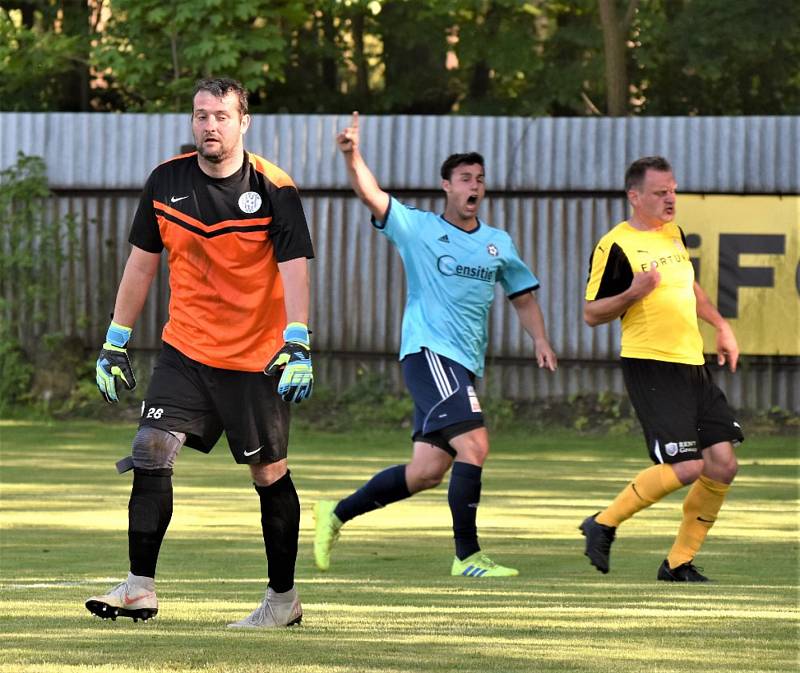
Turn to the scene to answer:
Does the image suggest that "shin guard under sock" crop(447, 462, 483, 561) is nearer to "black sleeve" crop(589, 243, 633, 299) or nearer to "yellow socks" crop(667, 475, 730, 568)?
"yellow socks" crop(667, 475, 730, 568)

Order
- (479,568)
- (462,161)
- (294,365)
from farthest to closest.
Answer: (462,161), (479,568), (294,365)

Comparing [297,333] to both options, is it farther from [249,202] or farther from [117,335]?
[117,335]

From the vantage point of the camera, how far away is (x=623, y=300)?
9703 mm

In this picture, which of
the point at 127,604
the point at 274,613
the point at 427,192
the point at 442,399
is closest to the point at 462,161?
the point at 442,399

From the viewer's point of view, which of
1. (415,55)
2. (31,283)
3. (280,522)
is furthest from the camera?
(415,55)

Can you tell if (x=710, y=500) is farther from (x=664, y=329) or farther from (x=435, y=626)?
(x=435, y=626)

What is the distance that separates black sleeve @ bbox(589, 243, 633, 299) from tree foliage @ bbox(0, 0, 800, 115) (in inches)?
651

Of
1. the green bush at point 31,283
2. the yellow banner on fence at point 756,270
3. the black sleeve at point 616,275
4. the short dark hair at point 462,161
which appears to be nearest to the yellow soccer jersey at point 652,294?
the black sleeve at point 616,275

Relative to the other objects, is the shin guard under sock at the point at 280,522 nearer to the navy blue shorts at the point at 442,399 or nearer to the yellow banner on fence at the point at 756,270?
the navy blue shorts at the point at 442,399

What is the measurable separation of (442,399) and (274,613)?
3219mm

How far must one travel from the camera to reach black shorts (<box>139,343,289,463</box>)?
24.3 ft

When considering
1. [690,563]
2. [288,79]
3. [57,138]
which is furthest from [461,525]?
[288,79]

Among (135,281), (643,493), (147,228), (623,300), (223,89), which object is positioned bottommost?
(643,493)

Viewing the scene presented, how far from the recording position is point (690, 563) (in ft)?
32.0
